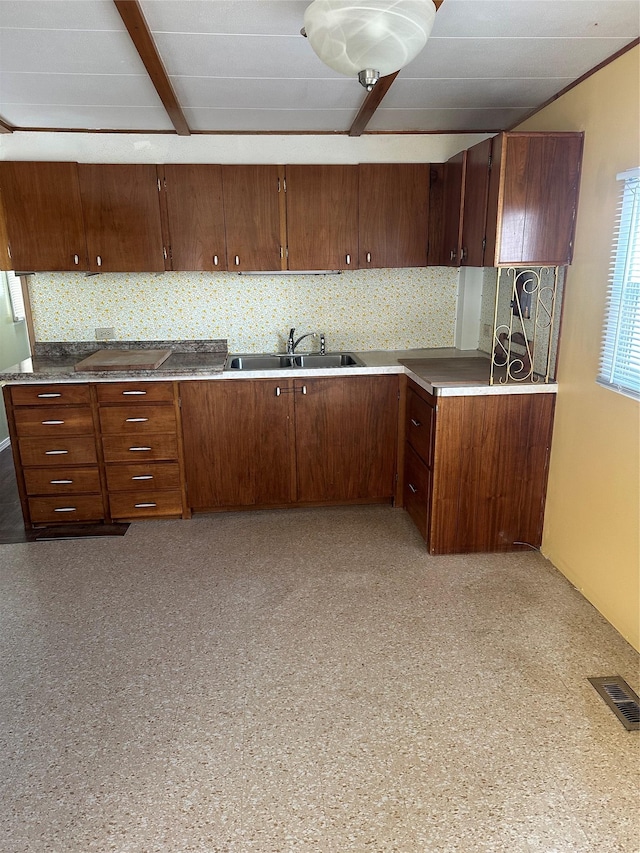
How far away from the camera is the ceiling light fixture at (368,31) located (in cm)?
171

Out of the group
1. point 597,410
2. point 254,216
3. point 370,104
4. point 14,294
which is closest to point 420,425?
point 597,410

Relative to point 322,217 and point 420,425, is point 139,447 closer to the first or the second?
point 420,425

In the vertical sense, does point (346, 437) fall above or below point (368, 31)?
below

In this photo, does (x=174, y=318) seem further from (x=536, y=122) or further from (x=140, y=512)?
(x=536, y=122)

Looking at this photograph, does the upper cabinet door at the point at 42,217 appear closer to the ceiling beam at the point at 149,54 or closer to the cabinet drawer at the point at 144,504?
the ceiling beam at the point at 149,54

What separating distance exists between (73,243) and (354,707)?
2983 millimetres

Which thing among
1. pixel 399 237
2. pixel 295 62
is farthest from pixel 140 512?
pixel 295 62

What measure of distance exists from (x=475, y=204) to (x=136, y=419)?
7.40 ft

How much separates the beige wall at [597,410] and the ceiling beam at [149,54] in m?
1.90

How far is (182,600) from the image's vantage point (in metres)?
2.81

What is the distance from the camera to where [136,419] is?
11.3 ft

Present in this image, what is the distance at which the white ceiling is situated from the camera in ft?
6.86

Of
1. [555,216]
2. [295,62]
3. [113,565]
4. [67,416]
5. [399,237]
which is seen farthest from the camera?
[399,237]

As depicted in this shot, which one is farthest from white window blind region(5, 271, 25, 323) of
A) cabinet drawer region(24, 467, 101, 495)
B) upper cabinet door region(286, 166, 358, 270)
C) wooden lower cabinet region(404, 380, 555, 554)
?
→ wooden lower cabinet region(404, 380, 555, 554)
